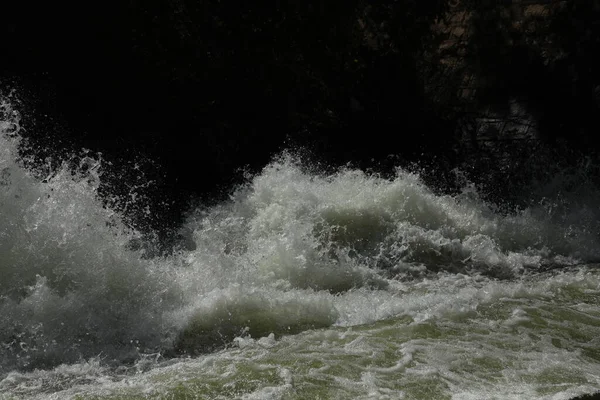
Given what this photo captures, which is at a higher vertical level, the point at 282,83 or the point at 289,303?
the point at 282,83

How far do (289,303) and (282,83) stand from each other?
3631mm

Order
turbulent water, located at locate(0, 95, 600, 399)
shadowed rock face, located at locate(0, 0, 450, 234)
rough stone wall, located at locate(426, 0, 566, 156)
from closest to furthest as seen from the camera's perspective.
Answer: turbulent water, located at locate(0, 95, 600, 399)
shadowed rock face, located at locate(0, 0, 450, 234)
rough stone wall, located at locate(426, 0, 566, 156)

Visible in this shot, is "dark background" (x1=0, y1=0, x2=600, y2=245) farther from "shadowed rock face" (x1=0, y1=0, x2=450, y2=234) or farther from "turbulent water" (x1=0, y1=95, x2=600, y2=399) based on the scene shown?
"turbulent water" (x1=0, y1=95, x2=600, y2=399)

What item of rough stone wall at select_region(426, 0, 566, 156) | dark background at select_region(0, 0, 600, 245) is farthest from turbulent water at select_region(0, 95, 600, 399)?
rough stone wall at select_region(426, 0, 566, 156)

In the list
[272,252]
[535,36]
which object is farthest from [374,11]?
[272,252]

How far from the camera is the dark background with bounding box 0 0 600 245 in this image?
805 cm

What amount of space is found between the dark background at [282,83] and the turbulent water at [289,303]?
74 centimetres

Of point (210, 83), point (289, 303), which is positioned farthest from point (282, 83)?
point (289, 303)

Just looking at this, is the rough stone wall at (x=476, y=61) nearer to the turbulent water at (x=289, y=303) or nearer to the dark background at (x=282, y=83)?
the dark background at (x=282, y=83)

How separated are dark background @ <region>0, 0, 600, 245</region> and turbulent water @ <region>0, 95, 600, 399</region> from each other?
2.44 ft

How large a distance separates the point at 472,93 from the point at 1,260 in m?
5.74

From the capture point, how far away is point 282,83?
8594 mm

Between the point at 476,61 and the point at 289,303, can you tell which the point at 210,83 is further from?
the point at 289,303

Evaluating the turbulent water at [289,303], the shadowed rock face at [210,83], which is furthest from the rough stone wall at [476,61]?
the turbulent water at [289,303]
